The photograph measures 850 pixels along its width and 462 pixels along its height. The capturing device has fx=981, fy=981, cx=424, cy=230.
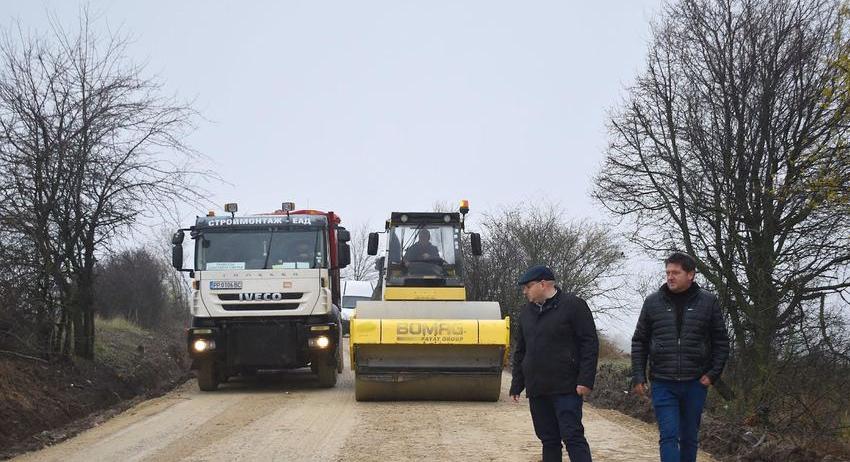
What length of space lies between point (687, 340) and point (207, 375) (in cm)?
1247

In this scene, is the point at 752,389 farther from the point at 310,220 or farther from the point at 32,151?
the point at 32,151

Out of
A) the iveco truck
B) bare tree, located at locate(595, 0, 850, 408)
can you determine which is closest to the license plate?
the iveco truck

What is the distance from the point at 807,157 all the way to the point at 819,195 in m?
2.74

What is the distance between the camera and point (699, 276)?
21.6m

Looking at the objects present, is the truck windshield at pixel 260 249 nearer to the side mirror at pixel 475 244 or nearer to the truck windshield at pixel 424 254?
the truck windshield at pixel 424 254

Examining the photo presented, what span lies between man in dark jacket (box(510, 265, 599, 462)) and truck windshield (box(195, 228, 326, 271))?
423 inches

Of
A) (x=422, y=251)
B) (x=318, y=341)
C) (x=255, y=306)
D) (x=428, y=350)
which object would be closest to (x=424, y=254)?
(x=422, y=251)

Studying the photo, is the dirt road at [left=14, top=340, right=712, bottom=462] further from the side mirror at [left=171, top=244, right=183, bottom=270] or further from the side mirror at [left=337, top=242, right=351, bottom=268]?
the side mirror at [left=337, top=242, right=351, bottom=268]

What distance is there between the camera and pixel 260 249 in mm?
18188

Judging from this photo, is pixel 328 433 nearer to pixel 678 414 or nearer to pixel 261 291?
pixel 678 414

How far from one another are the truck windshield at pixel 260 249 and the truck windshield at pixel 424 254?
1379mm

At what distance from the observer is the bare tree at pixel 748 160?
17.4 metres

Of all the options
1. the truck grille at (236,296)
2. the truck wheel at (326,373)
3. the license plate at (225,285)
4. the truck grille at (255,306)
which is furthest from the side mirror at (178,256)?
the truck wheel at (326,373)

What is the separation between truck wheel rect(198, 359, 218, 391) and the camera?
1828 centimetres
